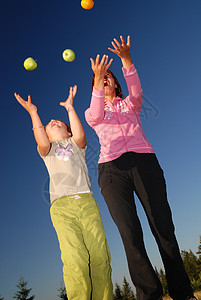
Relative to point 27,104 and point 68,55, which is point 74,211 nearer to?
point 27,104

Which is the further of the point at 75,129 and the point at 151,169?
the point at 75,129

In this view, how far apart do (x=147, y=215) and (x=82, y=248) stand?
880 millimetres

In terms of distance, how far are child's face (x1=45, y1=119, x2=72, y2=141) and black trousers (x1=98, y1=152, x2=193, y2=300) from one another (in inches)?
50.1

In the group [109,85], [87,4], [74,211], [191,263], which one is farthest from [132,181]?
[191,263]

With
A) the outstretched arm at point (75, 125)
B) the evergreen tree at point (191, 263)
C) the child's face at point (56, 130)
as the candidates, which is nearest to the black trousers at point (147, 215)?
the outstretched arm at point (75, 125)

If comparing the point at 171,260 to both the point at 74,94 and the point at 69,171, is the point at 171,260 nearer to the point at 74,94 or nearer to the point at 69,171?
the point at 69,171

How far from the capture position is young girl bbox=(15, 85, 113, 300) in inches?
126

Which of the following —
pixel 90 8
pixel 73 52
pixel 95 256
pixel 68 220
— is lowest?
pixel 95 256

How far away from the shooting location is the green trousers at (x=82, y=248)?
3168mm

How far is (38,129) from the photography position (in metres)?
3.95

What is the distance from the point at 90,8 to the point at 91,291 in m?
4.66

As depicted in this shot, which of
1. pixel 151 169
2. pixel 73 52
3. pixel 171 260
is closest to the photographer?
pixel 171 260

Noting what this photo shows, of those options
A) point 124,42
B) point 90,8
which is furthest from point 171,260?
point 90,8

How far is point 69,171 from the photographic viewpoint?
3861mm
